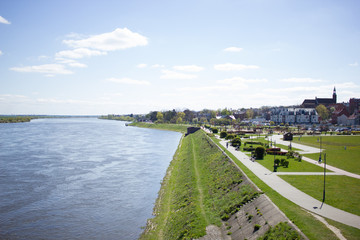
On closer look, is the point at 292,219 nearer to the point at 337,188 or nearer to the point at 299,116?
the point at 337,188

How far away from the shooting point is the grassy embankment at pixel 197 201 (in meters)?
19.2

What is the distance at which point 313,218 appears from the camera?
15.0m

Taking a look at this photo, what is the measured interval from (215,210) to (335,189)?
9614mm

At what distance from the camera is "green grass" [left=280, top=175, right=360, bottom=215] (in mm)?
17422

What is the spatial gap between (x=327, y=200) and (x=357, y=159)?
1982 centimetres

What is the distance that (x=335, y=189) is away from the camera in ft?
67.5

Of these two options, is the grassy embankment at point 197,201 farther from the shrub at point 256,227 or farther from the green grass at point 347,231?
the green grass at point 347,231

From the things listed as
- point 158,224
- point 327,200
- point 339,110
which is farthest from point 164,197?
point 339,110

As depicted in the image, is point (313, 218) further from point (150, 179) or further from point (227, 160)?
point (150, 179)

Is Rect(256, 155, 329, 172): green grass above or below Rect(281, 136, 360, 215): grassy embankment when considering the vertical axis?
above

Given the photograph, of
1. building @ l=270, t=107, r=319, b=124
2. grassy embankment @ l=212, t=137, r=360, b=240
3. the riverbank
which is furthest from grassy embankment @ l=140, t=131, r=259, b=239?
building @ l=270, t=107, r=319, b=124

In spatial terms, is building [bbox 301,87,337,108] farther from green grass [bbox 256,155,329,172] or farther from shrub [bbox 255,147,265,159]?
green grass [bbox 256,155,329,172]

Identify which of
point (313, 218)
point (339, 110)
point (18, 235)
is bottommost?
point (18, 235)

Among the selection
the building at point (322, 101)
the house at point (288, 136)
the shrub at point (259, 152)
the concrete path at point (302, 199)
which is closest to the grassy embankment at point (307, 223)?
the concrete path at point (302, 199)
